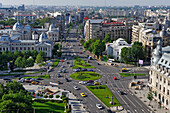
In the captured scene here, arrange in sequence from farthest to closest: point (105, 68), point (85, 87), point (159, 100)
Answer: point (105, 68) < point (85, 87) < point (159, 100)

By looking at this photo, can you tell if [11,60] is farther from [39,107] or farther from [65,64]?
[39,107]

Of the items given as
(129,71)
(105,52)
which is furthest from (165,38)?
(105,52)

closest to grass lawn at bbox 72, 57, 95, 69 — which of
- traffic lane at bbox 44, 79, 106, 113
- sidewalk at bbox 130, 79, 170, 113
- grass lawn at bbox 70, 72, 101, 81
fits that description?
grass lawn at bbox 70, 72, 101, 81

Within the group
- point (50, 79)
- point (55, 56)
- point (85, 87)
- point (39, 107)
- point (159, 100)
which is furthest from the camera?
point (55, 56)

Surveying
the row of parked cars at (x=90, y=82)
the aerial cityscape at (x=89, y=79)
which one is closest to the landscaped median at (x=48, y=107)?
the aerial cityscape at (x=89, y=79)

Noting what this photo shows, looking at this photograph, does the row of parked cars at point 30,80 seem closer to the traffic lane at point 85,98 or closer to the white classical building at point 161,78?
the traffic lane at point 85,98
